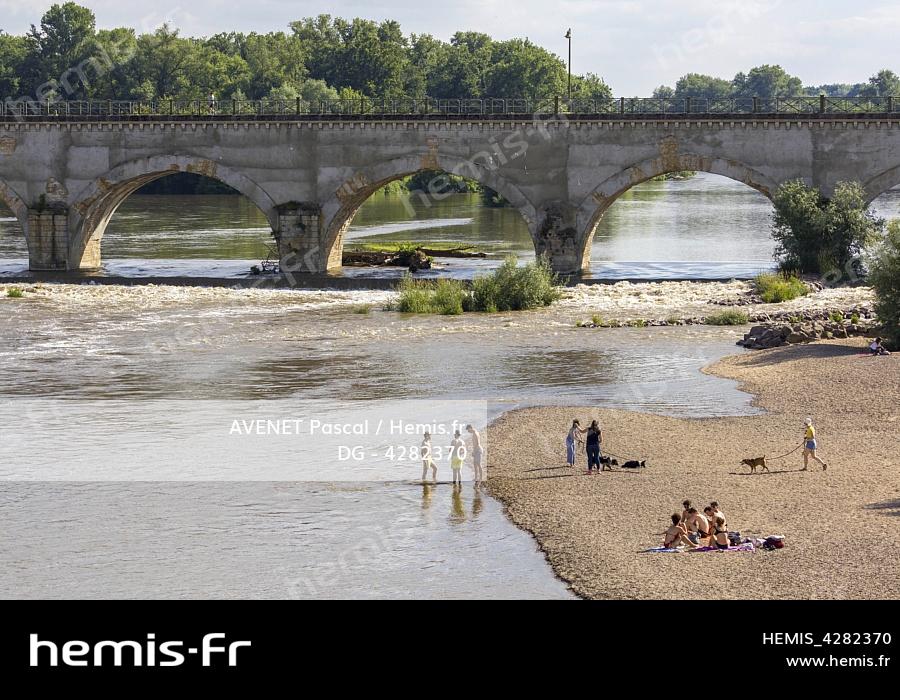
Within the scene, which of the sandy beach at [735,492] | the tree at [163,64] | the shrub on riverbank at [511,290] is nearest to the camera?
the sandy beach at [735,492]

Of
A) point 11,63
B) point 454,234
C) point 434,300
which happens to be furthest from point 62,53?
point 434,300

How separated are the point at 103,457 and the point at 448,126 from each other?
31145 millimetres

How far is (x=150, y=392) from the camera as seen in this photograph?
109ft

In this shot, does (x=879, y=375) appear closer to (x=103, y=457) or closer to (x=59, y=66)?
(x=103, y=457)

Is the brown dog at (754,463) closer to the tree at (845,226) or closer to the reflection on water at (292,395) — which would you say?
the reflection on water at (292,395)

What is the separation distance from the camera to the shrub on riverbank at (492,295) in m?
47.5

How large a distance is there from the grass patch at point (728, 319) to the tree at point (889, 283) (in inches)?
268

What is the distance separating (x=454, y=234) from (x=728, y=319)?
123 ft

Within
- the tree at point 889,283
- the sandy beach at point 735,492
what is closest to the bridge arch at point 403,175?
the tree at point 889,283

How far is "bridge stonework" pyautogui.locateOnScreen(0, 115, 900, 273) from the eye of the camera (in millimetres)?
53062

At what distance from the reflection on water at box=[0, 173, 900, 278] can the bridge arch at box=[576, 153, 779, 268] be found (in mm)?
3046

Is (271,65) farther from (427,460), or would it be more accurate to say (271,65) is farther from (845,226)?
(427,460)

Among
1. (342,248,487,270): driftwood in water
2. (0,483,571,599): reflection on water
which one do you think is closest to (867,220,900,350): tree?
(0,483,571,599): reflection on water
